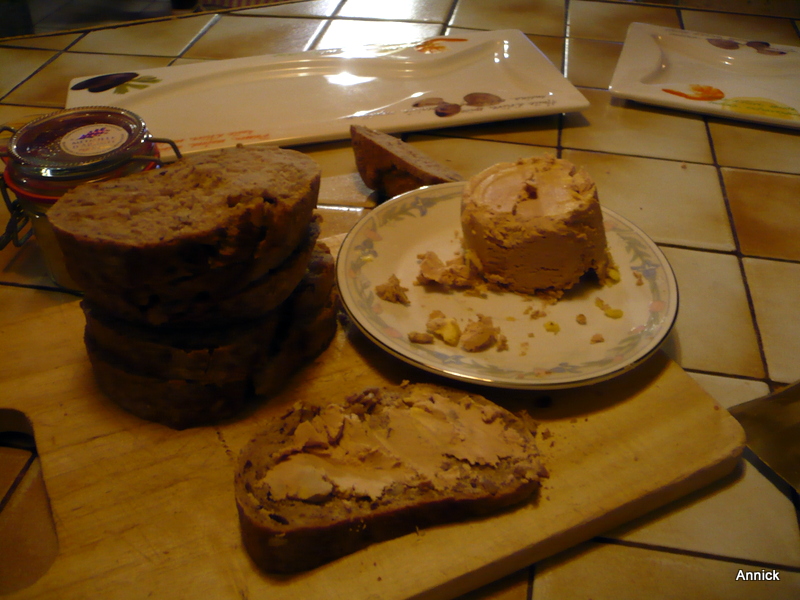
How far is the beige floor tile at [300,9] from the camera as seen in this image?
265cm

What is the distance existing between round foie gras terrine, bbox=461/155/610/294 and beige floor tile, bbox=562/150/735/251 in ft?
1.44

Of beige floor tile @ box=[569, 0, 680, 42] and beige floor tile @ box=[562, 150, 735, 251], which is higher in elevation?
beige floor tile @ box=[569, 0, 680, 42]

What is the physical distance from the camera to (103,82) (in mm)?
1990

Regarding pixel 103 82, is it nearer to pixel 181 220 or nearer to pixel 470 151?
pixel 470 151

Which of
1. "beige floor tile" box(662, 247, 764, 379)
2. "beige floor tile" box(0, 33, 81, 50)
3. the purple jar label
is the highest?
"beige floor tile" box(0, 33, 81, 50)

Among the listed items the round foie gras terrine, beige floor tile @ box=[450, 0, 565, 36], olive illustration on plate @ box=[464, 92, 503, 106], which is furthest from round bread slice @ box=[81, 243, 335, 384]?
beige floor tile @ box=[450, 0, 565, 36]

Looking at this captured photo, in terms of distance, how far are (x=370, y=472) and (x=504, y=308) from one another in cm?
48

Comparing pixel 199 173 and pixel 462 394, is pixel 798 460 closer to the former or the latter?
pixel 462 394

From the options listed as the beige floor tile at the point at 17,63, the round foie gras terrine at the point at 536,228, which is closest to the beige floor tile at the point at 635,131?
the round foie gras terrine at the point at 536,228

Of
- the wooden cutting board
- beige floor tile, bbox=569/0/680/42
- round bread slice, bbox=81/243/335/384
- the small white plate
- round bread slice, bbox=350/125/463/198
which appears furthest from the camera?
beige floor tile, bbox=569/0/680/42

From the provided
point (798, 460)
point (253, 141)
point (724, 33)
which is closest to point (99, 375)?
point (253, 141)

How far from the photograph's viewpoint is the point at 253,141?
1728 mm

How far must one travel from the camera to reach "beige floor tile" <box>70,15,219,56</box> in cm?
236

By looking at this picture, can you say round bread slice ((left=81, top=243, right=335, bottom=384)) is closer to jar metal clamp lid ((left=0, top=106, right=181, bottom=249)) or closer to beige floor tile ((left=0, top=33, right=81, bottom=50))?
jar metal clamp lid ((left=0, top=106, right=181, bottom=249))
